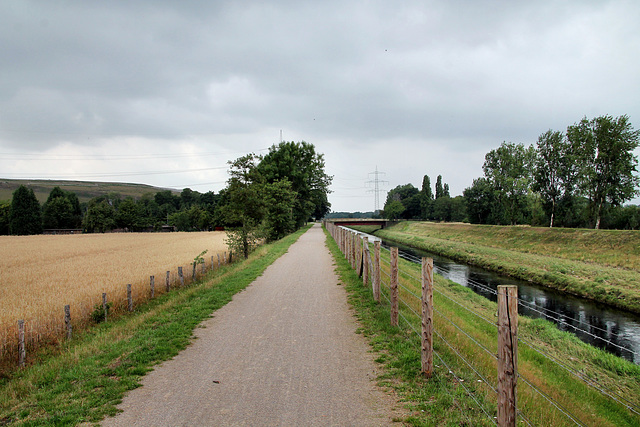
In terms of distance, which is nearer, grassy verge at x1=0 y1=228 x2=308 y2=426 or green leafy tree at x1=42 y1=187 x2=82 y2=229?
grassy verge at x1=0 y1=228 x2=308 y2=426

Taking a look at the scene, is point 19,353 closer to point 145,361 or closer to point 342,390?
point 145,361

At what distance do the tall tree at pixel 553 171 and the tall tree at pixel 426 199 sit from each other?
68.1 m

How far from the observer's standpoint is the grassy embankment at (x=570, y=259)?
18.3m

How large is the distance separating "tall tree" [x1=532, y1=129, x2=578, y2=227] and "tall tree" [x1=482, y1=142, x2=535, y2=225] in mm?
5546

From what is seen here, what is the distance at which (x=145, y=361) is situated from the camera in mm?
6234

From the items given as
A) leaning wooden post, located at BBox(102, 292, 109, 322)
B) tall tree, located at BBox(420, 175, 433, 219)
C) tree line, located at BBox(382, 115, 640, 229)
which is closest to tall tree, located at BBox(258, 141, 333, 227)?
tree line, located at BBox(382, 115, 640, 229)

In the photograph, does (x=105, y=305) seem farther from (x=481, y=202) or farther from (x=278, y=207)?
(x=481, y=202)

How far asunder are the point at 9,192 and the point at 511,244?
185m

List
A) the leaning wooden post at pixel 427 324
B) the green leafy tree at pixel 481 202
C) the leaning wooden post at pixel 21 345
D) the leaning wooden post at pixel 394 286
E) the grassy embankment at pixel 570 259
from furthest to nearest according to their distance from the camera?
the green leafy tree at pixel 481 202, the grassy embankment at pixel 570 259, the leaning wooden post at pixel 394 286, the leaning wooden post at pixel 21 345, the leaning wooden post at pixel 427 324

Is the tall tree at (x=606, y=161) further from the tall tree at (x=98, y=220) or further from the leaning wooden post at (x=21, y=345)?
the tall tree at (x=98, y=220)

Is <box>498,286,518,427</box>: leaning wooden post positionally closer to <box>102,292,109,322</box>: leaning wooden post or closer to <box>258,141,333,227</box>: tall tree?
<box>102,292,109,322</box>: leaning wooden post

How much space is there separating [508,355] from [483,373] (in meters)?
2.48

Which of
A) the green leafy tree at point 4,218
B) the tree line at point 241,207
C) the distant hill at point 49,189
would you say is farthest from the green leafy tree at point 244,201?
the distant hill at point 49,189

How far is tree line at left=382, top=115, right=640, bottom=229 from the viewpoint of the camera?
124ft
